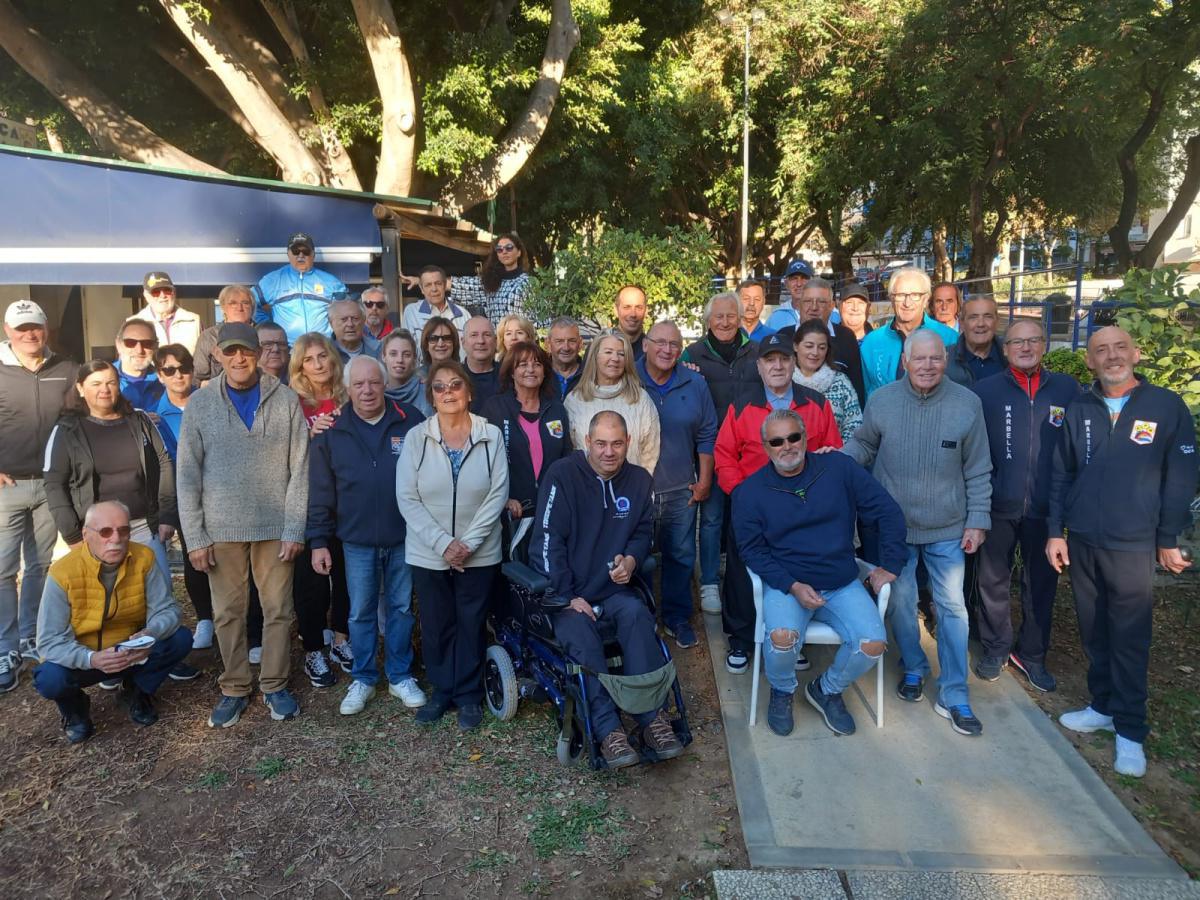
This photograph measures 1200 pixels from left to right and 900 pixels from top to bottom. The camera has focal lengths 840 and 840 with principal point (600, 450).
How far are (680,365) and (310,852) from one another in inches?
122

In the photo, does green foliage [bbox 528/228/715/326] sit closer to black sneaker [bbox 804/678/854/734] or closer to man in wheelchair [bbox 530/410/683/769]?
man in wheelchair [bbox 530/410/683/769]

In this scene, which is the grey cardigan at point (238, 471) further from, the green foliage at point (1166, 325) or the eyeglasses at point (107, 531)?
the green foliage at point (1166, 325)

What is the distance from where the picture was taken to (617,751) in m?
3.48

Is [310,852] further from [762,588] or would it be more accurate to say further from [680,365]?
[680,365]

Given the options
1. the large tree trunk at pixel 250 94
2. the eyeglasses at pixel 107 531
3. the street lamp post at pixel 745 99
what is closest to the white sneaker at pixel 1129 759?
the eyeglasses at pixel 107 531

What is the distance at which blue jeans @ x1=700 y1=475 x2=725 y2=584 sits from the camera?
17.0ft

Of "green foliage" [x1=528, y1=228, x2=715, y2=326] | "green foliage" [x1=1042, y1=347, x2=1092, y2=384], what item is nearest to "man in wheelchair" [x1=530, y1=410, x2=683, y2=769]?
"green foliage" [x1=528, y1=228, x2=715, y2=326]

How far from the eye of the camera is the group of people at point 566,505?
12.5 ft

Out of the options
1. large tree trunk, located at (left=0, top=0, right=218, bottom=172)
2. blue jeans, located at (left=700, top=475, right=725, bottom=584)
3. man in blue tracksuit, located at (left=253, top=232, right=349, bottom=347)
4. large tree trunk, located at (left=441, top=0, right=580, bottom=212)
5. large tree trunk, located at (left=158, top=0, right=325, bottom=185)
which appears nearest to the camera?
blue jeans, located at (left=700, top=475, right=725, bottom=584)

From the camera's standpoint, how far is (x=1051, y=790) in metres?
3.48

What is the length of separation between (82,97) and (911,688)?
40.5 feet

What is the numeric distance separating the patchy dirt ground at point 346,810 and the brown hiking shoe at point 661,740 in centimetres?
16

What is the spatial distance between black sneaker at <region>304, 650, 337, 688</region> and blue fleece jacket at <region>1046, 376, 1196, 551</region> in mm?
3824

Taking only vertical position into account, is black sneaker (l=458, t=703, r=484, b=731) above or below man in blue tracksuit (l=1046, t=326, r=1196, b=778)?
below
